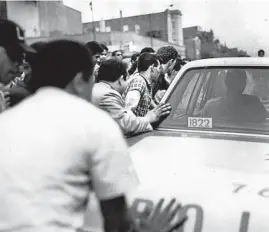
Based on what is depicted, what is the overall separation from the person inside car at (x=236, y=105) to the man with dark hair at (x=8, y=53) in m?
1.54

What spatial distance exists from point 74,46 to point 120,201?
1.74 ft

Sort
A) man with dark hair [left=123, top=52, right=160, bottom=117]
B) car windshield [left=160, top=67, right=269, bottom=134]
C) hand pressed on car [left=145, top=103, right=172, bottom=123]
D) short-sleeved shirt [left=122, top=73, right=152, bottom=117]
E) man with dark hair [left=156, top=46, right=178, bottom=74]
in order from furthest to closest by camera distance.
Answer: man with dark hair [left=156, top=46, right=178, bottom=74] < short-sleeved shirt [left=122, top=73, right=152, bottom=117] < man with dark hair [left=123, top=52, right=160, bottom=117] < hand pressed on car [left=145, top=103, right=172, bottom=123] < car windshield [left=160, top=67, right=269, bottom=134]

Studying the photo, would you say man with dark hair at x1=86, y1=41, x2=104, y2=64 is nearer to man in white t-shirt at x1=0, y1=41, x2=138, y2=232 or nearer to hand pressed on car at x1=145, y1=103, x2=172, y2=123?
hand pressed on car at x1=145, y1=103, x2=172, y2=123

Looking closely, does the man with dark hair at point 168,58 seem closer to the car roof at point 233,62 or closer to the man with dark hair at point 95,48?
the man with dark hair at point 95,48

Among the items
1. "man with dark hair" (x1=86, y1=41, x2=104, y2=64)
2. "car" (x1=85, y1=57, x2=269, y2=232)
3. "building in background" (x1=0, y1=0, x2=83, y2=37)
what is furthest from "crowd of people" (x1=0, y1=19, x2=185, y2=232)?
"man with dark hair" (x1=86, y1=41, x2=104, y2=64)

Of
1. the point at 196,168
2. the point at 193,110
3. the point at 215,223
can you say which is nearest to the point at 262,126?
the point at 193,110

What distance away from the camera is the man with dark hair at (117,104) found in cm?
377

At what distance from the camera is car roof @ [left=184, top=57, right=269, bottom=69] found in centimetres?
386

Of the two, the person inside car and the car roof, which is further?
the car roof

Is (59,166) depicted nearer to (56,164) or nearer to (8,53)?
(56,164)

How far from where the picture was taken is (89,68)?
1770 mm

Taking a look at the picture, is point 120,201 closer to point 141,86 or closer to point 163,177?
point 163,177

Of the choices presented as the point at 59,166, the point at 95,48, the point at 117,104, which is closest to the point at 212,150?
the point at 117,104

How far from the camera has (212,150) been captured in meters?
3.17
